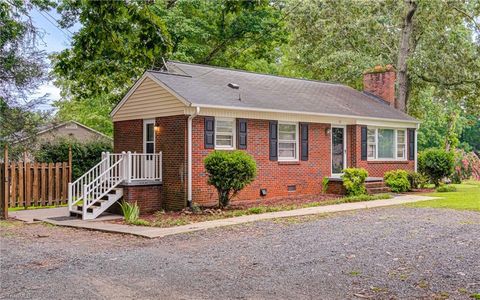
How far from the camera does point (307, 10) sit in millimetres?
27672

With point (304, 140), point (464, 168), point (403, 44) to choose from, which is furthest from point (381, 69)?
point (304, 140)

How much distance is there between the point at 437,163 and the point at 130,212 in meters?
13.3

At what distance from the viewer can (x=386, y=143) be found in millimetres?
20062

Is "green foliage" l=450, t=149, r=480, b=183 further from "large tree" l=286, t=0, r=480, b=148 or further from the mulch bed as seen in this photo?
the mulch bed

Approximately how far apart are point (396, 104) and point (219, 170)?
17056 mm

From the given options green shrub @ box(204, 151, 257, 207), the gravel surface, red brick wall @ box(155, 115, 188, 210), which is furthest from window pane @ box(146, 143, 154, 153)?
the gravel surface

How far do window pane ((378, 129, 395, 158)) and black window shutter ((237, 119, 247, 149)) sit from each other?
24.3 ft

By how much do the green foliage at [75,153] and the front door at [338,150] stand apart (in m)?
9.17

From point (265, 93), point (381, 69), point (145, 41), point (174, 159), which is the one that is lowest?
point (174, 159)

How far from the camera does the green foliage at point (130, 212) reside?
1201 centimetres

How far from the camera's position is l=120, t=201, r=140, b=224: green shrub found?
39.4 ft

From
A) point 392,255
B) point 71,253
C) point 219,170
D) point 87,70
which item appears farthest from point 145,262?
point 219,170

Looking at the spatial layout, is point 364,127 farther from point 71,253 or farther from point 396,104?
point 71,253

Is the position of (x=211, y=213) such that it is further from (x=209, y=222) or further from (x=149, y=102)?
(x=149, y=102)
